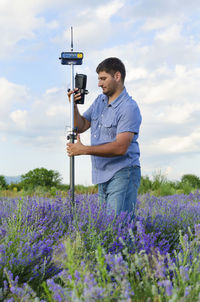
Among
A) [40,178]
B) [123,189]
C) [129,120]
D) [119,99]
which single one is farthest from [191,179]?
[129,120]

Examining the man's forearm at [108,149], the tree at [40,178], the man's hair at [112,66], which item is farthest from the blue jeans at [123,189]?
the tree at [40,178]

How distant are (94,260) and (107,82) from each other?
2045 mm

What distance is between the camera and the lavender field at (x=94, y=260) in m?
1.96

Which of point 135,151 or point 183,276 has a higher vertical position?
point 135,151

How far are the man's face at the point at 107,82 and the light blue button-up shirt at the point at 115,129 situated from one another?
13 cm

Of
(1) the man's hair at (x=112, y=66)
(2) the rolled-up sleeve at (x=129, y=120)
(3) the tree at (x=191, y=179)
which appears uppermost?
(1) the man's hair at (x=112, y=66)

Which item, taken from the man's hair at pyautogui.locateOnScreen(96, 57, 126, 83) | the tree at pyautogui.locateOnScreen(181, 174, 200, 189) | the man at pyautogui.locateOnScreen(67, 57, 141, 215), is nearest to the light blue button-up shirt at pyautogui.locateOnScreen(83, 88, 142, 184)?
the man at pyautogui.locateOnScreen(67, 57, 141, 215)

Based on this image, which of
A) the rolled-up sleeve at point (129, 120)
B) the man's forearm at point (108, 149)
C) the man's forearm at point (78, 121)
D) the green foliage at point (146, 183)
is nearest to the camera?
the man's forearm at point (108, 149)

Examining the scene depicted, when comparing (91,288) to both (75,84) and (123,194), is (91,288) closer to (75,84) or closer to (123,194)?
(123,194)

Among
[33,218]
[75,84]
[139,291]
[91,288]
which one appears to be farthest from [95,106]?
[91,288]

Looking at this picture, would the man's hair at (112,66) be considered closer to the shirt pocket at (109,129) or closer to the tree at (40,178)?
the shirt pocket at (109,129)

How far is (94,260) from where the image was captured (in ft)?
10.1

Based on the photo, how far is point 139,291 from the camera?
86.8 inches

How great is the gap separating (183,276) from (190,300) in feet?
0.40
